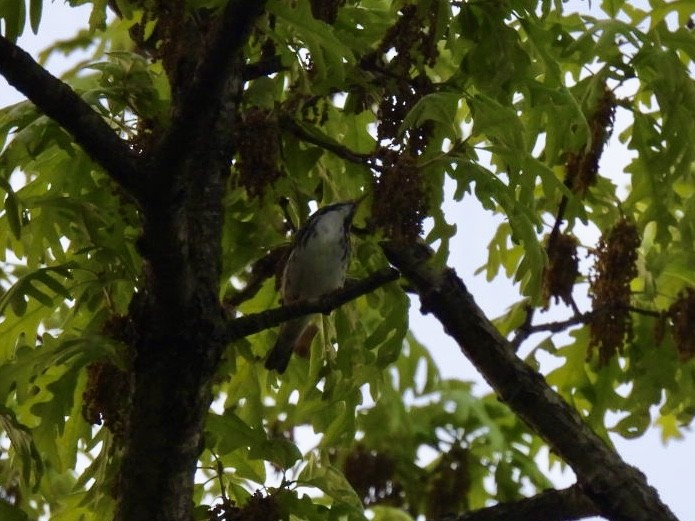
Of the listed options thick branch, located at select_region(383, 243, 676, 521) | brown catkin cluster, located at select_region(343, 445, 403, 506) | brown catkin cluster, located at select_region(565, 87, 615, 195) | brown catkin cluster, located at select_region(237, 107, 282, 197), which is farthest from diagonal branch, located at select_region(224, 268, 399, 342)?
brown catkin cluster, located at select_region(343, 445, 403, 506)

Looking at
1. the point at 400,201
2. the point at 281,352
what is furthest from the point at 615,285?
the point at 400,201

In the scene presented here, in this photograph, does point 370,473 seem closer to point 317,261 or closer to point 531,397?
point 317,261

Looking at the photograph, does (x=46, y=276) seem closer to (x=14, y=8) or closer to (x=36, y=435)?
(x=36, y=435)

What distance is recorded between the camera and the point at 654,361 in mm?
3982

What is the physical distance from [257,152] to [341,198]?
70cm

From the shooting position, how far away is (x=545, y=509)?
10.4ft

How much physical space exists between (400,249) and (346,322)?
1.09 ft

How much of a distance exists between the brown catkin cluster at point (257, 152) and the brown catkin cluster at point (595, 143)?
1101 mm

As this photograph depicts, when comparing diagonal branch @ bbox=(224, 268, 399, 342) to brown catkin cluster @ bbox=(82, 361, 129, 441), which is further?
brown catkin cluster @ bbox=(82, 361, 129, 441)

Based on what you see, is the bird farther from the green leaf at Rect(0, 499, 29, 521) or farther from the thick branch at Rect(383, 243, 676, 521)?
the green leaf at Rect(0, 499, 29, 521)

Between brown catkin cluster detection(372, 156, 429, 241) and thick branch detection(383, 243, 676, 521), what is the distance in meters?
0.89

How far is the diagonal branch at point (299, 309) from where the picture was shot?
2580mm

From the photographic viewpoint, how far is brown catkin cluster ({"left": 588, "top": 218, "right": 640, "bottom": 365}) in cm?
362

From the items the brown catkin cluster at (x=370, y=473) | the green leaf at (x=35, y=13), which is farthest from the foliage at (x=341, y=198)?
the brown catkin cluster at (x=370, y=473)
